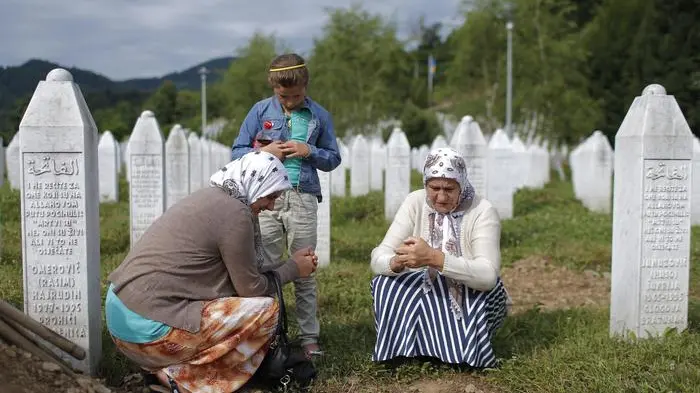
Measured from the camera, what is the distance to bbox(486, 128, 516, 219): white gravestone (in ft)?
36.5

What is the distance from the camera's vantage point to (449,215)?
3.82 meters

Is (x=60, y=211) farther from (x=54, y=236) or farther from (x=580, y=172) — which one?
→ (x=580, y=172)

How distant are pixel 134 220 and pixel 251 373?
508cm

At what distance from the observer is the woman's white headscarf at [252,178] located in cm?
317

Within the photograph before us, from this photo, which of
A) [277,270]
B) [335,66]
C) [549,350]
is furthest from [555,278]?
[335,66]

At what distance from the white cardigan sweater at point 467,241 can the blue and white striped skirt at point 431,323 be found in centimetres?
10

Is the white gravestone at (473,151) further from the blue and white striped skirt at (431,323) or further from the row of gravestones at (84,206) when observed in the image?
the blue and white striped skirt at (431,323)

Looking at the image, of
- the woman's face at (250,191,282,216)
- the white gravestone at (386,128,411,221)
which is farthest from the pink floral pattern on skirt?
the white gravestone at (386,128,411,221)

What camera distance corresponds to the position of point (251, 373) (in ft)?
10.8

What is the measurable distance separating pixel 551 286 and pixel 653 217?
2.37 m

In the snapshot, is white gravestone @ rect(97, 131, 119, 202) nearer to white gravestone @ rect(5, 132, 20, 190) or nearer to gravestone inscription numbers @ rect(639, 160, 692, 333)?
white gravestone @ rect(5, 132, 20, 190)

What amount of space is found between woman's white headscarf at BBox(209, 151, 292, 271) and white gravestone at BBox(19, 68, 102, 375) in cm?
78

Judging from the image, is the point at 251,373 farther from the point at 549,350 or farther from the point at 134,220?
the point at 134,220

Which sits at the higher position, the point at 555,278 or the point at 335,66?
the point at 335,66
